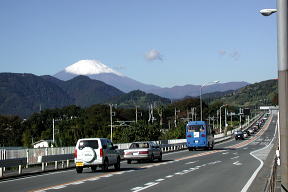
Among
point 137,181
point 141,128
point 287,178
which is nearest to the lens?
point 287,178

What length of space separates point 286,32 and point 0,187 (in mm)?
13864


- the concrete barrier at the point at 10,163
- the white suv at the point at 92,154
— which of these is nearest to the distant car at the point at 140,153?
the white suv at the point at 92,154

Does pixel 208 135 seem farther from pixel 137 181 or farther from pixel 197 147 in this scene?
pixel 137 181

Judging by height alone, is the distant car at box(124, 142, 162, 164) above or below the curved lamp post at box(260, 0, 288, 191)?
below

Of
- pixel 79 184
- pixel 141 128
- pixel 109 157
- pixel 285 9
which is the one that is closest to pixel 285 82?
pixel 285 9

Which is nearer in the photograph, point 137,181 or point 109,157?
point 137,181

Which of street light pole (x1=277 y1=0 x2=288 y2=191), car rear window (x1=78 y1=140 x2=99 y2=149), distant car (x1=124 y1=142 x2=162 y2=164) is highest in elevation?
street light pole (x1=277 y1=0 x2=288 y2=191)

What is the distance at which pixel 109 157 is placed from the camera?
30406 mm

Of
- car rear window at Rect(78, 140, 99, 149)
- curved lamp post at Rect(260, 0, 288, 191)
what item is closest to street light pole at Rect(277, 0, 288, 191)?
curved lamp post at Rect(260, 0, 288, 191)

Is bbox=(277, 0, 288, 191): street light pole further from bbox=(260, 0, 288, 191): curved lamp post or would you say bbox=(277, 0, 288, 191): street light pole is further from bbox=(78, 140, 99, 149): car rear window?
bbox=(78, 140, 99, 149): car rear window

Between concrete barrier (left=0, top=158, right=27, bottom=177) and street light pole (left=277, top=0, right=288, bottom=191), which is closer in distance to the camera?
street light pole (left=277, top=0, right=288, bottom=191)

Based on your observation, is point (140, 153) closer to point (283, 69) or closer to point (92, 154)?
point (92, 154)

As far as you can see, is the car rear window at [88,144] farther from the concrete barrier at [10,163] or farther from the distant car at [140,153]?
the distant car at [140,153]

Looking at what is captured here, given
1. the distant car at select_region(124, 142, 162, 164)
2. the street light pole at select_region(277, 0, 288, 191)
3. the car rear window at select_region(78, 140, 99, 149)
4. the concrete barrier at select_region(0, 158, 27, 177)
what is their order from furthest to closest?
the distant car at select_region(124, 142, 162, 164) < the car rear window at select_region(78, 140, 99, 149) < the concrete barrier at select_region(0, 158, 27, 177) < the street light pole at select_region(277, 0, 288, 191)
